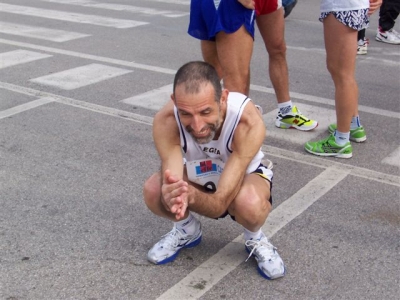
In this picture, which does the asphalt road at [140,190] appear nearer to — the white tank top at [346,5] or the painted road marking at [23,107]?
the painted road marking at [23,107]

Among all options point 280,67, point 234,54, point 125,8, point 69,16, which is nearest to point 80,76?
point 280,67

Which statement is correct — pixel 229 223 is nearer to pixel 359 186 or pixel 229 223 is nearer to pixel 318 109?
pixel 359 186

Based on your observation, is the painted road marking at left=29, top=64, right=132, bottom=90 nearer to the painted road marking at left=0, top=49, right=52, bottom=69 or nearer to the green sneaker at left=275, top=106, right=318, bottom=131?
the painted road marking at left=0, top=49, right=52, bottom=69

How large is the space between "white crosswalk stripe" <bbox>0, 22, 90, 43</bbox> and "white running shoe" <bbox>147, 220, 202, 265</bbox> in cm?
553

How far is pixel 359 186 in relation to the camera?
4.28 meters

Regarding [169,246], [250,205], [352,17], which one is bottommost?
[169,246]

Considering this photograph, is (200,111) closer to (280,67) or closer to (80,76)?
(280,67)

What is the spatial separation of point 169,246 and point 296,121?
2181mm

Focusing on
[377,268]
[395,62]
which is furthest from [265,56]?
[377,268]

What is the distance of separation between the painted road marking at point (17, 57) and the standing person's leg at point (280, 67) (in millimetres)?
3348

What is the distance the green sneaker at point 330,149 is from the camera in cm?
469

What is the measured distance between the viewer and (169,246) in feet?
11.2

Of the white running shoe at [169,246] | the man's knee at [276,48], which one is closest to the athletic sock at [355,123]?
the man's knee at [276,48]

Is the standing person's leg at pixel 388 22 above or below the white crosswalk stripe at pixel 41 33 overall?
above
